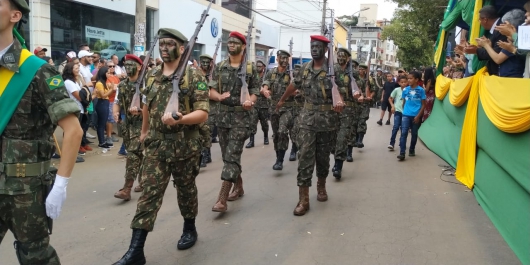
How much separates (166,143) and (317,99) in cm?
223

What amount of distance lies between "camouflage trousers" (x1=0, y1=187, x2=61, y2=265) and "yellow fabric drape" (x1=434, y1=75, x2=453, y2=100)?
7.39 meters

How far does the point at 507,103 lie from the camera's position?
4371 mm

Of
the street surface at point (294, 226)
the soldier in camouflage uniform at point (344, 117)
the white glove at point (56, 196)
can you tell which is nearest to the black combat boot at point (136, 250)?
the street surface at point (294, 226)

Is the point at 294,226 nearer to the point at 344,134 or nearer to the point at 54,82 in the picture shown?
the point at 344,134

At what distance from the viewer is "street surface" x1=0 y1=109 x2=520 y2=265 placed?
3844mm

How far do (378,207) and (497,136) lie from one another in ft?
5.18

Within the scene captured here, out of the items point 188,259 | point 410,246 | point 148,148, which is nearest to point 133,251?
point 188,259

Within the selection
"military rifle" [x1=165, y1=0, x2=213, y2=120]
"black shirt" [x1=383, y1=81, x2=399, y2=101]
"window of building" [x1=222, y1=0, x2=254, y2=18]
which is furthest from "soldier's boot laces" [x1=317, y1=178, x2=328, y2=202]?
"window of building" [x1=222, y1=0, x2=254, y2=18]

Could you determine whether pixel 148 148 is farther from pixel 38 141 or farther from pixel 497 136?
pixel 497 136

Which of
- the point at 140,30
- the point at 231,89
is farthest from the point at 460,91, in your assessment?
the point at 140,30

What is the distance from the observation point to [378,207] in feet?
17.5

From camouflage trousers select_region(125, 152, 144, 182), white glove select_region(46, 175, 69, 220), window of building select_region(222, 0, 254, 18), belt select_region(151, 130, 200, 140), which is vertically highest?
window of building select_region(222, 0, 254, 18)

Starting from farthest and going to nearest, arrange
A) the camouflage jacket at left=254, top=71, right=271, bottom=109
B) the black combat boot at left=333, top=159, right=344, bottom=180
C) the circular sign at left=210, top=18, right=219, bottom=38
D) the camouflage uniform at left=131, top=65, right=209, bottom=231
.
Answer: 1. the circular sign at left=210, top=18, right=219, bottom=38
2. the camouflage jacket at left=254, top=71, right=271, bottom=109
3. the black combat boot at left=333, top=159, right=344, bottom=180
4. the camouflage uniform at left=131, top=65, right=209, bottom=231

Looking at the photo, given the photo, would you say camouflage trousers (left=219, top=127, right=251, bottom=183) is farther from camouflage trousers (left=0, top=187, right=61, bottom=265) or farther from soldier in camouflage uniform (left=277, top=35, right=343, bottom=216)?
camouflage trousers (left=0, top=187, right=61, bottom=265)
